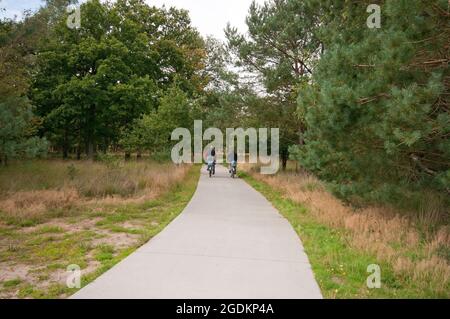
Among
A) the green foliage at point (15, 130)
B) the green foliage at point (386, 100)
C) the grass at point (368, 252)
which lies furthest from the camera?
the green foliage at point (15, 130)

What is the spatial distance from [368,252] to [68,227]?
20.8ft

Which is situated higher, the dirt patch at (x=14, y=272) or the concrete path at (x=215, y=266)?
the concrete path at (x=215, y=266)

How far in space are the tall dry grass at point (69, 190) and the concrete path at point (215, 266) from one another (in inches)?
142

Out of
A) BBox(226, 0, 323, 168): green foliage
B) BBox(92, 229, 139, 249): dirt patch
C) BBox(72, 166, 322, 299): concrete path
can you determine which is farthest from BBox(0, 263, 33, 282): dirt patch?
BBox(226, 0, 323, 168): green foliage

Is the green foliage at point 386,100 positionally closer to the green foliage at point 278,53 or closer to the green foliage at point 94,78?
the green foliage at point 278,53

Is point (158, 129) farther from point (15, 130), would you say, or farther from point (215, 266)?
point (215, 266)

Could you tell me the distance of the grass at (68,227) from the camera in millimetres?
5484

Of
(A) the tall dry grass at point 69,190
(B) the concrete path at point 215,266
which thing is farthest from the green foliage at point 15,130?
(B) the concrete path at point 215,266

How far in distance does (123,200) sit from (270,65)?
11.7m

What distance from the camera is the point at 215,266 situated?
228 inches
